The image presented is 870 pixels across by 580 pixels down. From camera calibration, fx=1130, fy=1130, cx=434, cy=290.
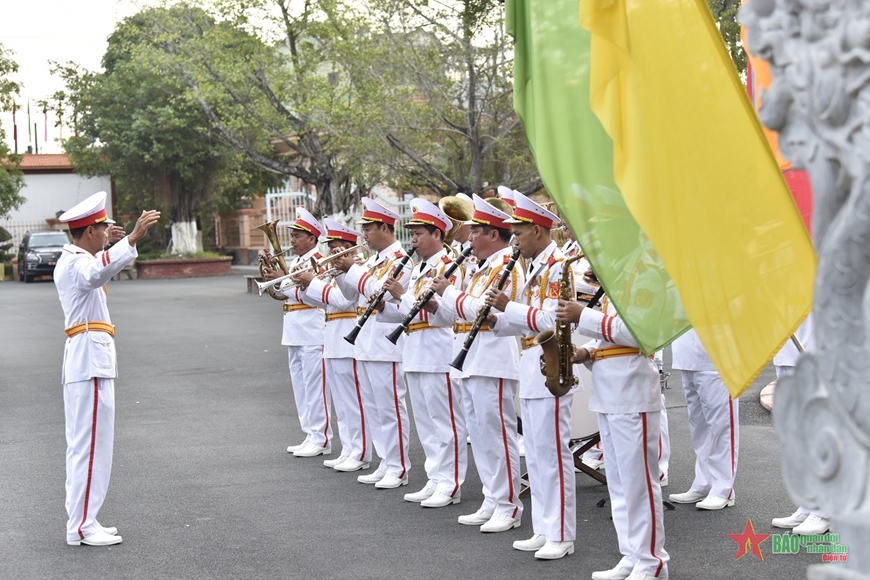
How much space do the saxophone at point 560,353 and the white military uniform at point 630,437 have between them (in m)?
0.28

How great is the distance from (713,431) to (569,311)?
7.14 feet

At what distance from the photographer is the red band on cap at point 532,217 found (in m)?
6.53

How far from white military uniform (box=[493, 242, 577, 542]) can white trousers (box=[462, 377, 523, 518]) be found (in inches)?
22.9

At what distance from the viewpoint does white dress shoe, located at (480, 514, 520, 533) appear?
696cm

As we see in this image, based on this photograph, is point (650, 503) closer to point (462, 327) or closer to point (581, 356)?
point (581, 356)

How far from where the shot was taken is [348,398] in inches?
367

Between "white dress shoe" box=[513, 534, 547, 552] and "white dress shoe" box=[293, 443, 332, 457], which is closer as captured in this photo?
"white dress shoe" box=[513, 534, 547, 552]

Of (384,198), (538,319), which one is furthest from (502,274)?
(384,198)

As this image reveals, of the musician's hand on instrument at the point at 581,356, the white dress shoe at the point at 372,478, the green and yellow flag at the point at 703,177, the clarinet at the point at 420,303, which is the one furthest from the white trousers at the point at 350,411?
the green and yellow flag at the point at 703,177

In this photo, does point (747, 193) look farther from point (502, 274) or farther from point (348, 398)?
point (348, 398)

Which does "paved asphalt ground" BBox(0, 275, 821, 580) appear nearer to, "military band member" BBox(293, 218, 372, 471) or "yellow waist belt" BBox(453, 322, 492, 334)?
"military band member" BBox(293, 218, 372, 471)

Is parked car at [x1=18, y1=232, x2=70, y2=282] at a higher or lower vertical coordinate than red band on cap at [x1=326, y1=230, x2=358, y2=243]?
lower

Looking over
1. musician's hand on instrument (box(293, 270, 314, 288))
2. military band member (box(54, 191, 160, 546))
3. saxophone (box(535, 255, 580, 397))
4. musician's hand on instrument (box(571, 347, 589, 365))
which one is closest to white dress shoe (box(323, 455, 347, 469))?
A: musician's hand on instrument (box(293, 270, 314, 288))

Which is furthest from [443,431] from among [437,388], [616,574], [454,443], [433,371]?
[616,574]
